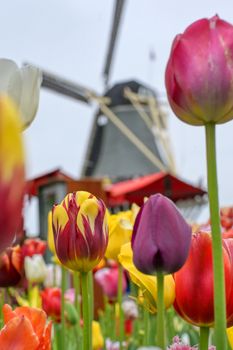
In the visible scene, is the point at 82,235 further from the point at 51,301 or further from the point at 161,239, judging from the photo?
the point at 51,301

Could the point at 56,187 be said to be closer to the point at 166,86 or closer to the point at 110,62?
the point at 166,86

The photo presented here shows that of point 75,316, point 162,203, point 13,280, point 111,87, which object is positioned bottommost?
point 75,316

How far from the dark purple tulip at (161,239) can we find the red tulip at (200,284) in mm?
46

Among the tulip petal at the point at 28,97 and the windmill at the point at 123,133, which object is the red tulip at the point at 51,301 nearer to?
the tulip petal at the point at 28,97

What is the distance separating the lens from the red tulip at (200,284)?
1.44ft

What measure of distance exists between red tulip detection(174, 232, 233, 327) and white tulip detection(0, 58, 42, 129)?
139 mm

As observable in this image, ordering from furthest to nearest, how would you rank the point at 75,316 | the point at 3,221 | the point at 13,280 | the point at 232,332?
the point at 75,316 → the point at 13,280 → the point at 232,332 → the point at 3,221

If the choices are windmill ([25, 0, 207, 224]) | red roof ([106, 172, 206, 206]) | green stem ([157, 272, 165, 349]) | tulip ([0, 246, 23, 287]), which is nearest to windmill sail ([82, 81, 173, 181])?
windmill ([25, 0, 207, 224])

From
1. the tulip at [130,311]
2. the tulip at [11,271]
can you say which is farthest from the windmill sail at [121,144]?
the tulip at [11,271]

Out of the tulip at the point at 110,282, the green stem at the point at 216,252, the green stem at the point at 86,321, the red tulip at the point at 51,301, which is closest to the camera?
the green stem at the point at 216,252

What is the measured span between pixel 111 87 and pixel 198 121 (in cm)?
1458

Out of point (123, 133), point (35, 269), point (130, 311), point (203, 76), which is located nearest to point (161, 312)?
point (203, 76)

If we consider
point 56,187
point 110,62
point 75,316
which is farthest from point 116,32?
point 75,316

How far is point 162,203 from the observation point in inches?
A: 16.3
